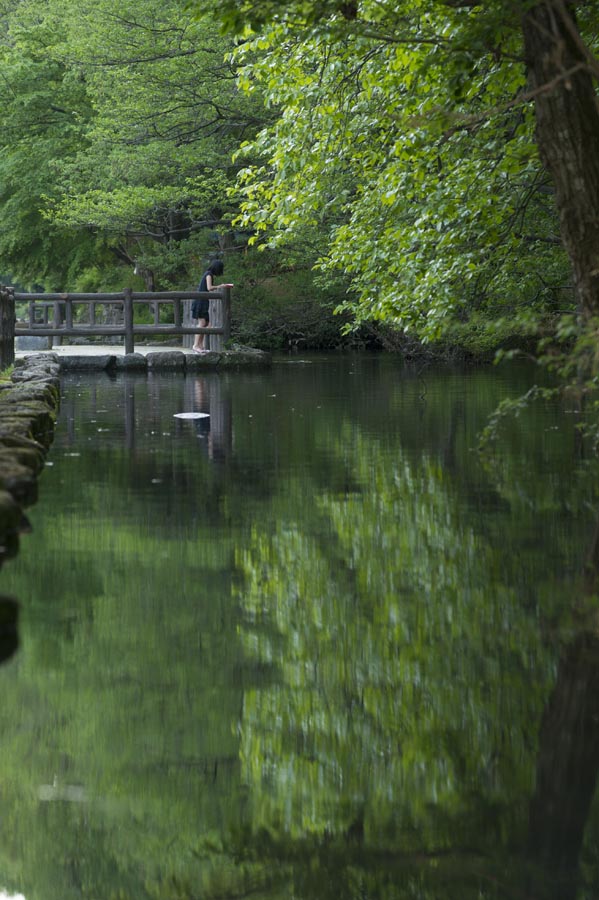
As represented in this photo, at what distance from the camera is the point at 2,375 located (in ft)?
56.0

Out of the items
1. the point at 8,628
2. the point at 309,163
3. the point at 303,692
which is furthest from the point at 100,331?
the point at 303,692

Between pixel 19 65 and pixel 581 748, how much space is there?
36648 millimetres

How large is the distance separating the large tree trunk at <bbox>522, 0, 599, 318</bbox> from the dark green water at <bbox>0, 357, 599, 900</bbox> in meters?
1.68

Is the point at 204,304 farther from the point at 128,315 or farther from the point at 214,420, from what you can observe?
the point at 214,420

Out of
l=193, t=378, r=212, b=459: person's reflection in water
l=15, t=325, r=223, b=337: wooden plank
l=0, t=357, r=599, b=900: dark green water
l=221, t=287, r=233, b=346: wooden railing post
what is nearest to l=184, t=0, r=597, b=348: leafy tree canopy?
l=193, t=378, r=212, b=459: person's reflection in water

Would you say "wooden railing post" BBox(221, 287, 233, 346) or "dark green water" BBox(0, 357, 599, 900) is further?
"wooden railing post" BBox(221, 287, 233, 346)

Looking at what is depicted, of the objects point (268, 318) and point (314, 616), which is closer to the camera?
point (314, 616)

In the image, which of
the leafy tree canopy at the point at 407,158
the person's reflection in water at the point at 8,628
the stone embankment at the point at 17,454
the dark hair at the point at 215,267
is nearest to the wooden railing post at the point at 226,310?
the dark hair at the point at 215,267

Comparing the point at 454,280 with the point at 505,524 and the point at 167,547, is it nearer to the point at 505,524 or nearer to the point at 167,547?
the point at 505,524

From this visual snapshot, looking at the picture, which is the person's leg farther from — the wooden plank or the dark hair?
the dark hair

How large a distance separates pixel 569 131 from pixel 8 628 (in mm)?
4844

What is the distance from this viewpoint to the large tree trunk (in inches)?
331

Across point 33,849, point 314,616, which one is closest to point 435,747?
point 33,849

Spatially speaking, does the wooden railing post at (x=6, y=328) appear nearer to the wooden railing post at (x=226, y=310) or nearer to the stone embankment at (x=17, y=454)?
the stone embankment at (x=17, y=454)
